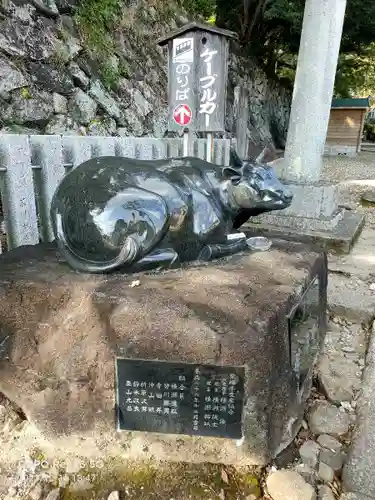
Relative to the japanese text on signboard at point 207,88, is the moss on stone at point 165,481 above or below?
below

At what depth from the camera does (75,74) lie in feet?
25.2

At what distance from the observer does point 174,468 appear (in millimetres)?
2014

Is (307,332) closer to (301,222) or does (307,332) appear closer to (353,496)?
(353,496)

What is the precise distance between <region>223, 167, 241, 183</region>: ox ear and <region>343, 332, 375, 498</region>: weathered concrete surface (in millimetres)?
1558

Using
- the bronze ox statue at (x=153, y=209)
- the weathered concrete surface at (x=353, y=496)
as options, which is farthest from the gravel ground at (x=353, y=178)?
the weathered concrete surface at (x=353, y=496)

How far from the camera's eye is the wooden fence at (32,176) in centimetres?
320

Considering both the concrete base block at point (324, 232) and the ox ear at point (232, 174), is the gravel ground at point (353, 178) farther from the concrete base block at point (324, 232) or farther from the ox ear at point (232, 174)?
the ox ear at point (232, 174)


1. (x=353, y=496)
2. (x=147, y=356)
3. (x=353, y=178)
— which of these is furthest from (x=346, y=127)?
(x=147, y=356)

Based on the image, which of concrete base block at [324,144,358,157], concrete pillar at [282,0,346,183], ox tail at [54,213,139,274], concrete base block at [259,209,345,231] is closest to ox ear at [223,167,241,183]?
ox tail at [54,213,139,274]

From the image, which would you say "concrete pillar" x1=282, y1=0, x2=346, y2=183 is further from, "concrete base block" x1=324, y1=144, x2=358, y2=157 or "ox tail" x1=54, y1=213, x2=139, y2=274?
"concrete base block" x1=324, y1=144, x2=358, y2=157

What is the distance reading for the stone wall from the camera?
21.8ft

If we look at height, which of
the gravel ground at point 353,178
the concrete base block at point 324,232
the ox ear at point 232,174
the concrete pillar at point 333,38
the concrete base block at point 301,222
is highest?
the concrete pillar at point 333,38

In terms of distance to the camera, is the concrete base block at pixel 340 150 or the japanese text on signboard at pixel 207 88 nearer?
the japanese text on signboard at pixel 207 88

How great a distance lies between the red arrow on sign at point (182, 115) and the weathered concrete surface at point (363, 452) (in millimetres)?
3561
